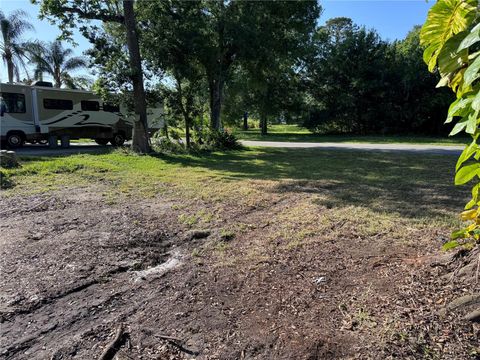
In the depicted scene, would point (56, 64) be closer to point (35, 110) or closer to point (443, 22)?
→ point (35, 110)

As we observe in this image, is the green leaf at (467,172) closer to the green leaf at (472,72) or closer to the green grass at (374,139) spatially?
the green leaf at (472,72)

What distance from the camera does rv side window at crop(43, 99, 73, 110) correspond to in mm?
15344

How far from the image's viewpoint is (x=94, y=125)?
17.1 m

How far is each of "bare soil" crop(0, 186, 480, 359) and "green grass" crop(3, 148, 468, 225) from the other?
1.53 m

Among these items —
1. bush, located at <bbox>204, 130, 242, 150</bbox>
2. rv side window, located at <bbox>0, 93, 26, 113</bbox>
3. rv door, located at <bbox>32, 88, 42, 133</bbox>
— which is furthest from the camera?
rv door, located at <bbox>32, 88, 42, 133</bbox>

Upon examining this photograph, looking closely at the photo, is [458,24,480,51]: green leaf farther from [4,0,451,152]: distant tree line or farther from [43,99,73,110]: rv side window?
[43,99,73,110]: rv side window

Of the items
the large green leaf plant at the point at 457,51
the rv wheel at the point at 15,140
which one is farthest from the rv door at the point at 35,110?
the large green leaf plant at the point at 457,51

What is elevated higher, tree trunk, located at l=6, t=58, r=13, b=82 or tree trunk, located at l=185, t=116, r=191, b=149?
tree trunk, located at l=6, t=58, r=13, b=82

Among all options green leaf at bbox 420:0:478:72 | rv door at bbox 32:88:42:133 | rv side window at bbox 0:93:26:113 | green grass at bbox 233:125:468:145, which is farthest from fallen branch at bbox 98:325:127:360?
green grass at bbox 233:125:468:145

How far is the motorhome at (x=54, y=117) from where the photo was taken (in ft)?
47.2

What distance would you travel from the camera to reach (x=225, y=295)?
2748mm

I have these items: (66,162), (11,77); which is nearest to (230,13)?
(66,162)

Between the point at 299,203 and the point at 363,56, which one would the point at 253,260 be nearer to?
the point at 299,203

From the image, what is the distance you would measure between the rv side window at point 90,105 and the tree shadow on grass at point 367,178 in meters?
6.81
